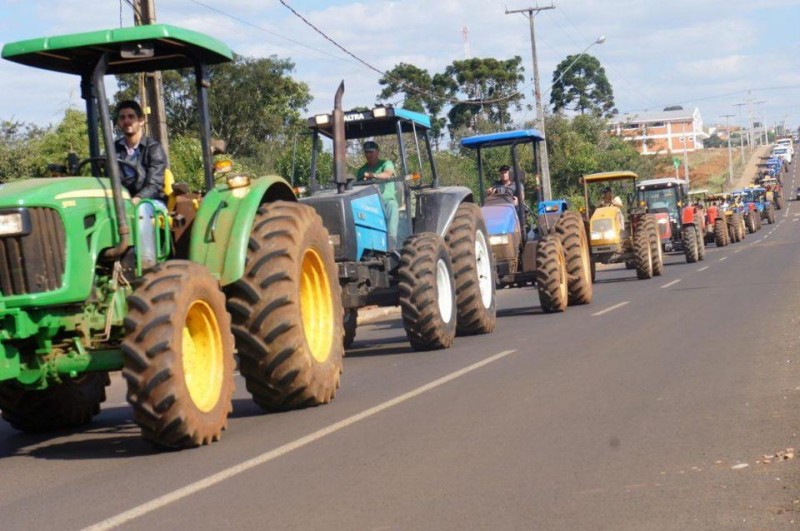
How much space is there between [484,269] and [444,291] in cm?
183

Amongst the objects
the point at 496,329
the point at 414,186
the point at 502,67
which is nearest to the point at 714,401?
the point at 414,186

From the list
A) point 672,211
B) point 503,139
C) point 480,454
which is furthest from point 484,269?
point 672,211

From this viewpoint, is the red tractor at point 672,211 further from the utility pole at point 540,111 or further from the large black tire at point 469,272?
the large black tire at point 469,272

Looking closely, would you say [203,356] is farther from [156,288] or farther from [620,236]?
[620,236]

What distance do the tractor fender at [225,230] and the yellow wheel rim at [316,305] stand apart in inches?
36.0

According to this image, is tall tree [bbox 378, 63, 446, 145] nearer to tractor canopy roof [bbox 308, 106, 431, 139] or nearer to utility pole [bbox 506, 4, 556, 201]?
utility pole [bbox 506, 4, 556, 201]

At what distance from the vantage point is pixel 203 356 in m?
8.56

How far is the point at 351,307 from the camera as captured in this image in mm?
13336

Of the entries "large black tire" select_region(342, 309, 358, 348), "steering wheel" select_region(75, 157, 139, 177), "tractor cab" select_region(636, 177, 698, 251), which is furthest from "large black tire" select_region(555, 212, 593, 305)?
"tractor cab" select_region(636, 177, 698, 251)

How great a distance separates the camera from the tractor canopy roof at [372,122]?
14180 millimetres

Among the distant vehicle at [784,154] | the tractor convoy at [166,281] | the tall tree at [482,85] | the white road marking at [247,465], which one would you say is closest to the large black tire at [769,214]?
the tall tree at [482,85]

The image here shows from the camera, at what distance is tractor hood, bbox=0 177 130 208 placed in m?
7.78

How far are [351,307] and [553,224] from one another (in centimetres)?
815

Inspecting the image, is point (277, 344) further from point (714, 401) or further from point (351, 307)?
point (351, 307)
